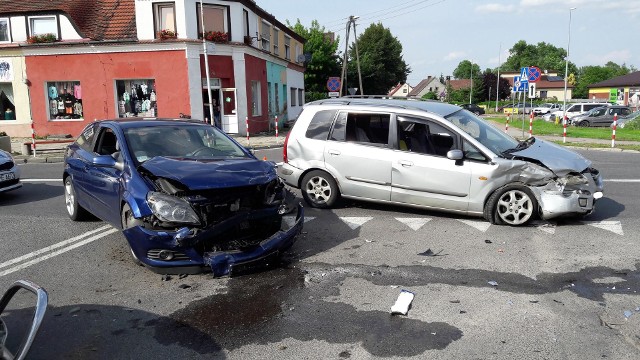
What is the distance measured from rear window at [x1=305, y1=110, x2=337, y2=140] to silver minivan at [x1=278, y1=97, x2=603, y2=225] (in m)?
0.02

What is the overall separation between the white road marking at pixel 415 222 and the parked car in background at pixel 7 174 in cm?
730

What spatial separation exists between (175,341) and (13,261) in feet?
10.5

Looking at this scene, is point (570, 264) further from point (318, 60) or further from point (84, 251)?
point (318, 60)

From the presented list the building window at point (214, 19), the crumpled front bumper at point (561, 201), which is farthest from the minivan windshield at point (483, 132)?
the building window at point (214, 19)

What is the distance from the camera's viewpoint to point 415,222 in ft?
23.7

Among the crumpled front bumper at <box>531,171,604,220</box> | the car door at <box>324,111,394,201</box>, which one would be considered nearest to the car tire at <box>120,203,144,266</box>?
the car door at <box>324,111,394,201</box>

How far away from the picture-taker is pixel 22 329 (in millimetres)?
3053

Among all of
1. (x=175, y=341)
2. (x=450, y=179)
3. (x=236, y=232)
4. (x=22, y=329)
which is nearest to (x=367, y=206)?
(x=450, y=179)

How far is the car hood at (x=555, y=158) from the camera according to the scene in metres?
6.67

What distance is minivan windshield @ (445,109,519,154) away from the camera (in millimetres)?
7127

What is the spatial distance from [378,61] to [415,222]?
58688 mm

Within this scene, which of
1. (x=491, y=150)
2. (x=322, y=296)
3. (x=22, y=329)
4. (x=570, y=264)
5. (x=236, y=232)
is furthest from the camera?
(x=491, y=150)

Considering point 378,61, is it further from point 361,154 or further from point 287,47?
point 361,154

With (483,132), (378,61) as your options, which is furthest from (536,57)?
(483,132)
